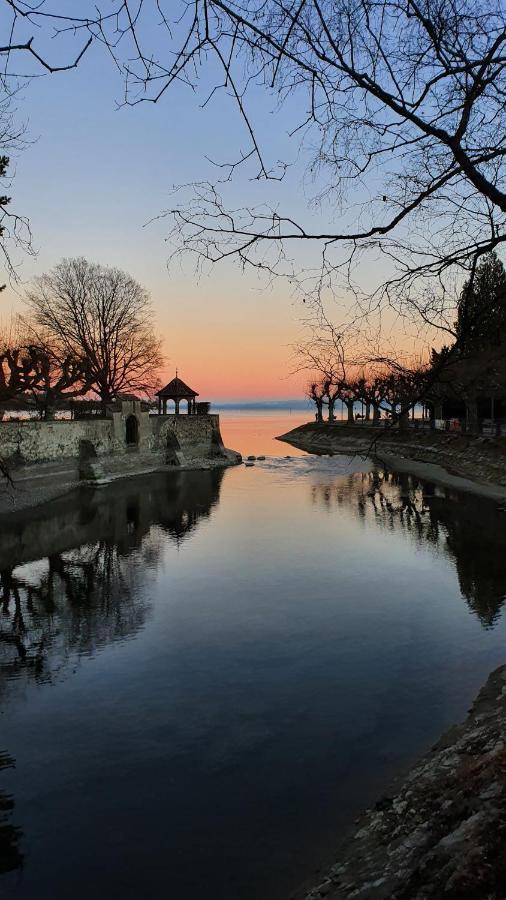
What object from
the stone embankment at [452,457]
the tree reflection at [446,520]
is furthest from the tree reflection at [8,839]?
the stone embankment at [452,457]

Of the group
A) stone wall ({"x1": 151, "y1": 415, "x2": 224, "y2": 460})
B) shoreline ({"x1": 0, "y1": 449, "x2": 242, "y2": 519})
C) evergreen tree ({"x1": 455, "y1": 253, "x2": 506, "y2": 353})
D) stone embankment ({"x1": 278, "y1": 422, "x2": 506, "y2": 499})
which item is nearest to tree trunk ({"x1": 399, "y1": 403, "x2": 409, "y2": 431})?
evergreen tree ({"x1": 455, "y1": 253, "x2": 506, "y2": 353})

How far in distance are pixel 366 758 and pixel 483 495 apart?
23743 mm

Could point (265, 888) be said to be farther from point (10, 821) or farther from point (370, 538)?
point (370, 538)

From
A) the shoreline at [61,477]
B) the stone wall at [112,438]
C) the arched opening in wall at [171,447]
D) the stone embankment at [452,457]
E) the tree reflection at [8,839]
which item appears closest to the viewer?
the tree reflection at [8,839]

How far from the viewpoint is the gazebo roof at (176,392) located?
168ft

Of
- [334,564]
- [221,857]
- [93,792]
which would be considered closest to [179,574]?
[334,564]

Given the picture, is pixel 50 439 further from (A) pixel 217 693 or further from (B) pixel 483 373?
(B) pixel 483 373

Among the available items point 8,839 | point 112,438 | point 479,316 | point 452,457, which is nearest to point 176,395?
point 112,438

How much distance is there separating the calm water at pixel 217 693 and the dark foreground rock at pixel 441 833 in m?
0.54

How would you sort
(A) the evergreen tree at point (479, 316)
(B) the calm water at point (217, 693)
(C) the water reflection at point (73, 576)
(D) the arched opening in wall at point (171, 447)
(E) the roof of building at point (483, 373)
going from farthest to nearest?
(D) the arched opening in wall at point (171, 447)
(E) the roof of building at point (483, 373)
(C) the water reflection at point (73, 576)
(B) the calm water at point (217, 693)
(A) the evergreen tree at point (479, 316)

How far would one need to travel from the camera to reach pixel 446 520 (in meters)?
23.6

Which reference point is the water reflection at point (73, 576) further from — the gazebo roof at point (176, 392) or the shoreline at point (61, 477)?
the gazebo roof at point (176, 392)

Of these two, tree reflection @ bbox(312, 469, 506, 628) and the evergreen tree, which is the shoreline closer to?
tree reflection @ bbox(312, 469, 506, 628)

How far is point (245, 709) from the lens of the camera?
8.55m
